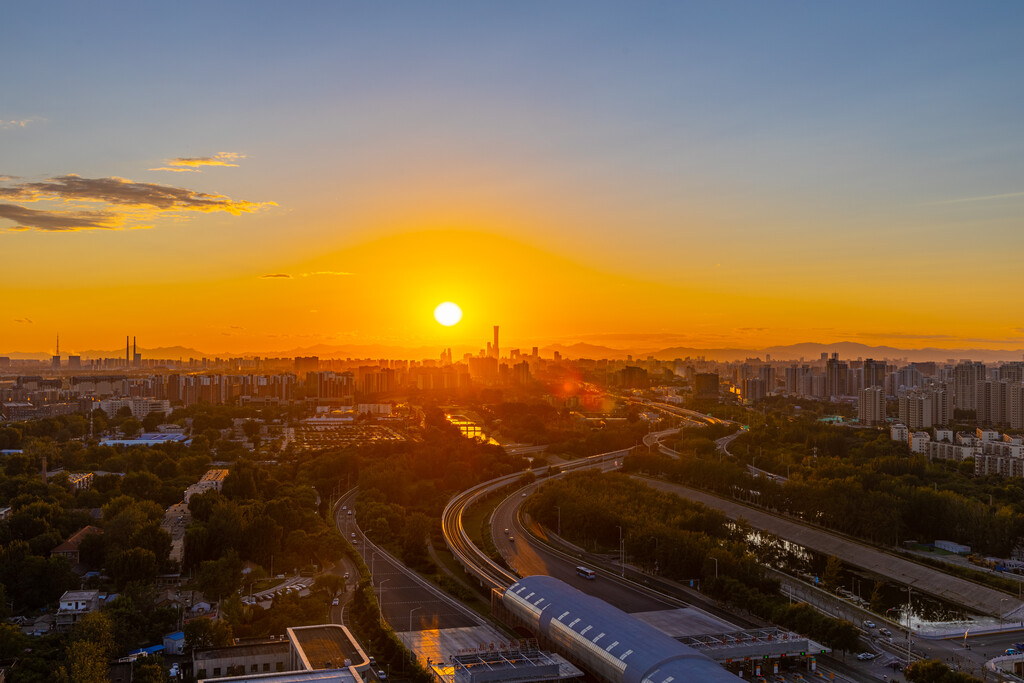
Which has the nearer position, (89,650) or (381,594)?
(89,650)

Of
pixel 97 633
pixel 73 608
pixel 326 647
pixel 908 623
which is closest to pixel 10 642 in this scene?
pixel 97 633

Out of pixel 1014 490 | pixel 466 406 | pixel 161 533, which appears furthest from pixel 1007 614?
pixel 466 406

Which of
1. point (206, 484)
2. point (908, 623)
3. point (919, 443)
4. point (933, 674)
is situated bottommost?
point (908, 623)

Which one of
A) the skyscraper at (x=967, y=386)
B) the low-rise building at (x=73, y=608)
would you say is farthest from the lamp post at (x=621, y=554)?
the skyscraper at (x=967, y=386)

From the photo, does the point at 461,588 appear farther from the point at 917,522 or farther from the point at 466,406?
the point at 466,406

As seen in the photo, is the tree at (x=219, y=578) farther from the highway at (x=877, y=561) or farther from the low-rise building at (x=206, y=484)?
the highway at (x=877, y=561)

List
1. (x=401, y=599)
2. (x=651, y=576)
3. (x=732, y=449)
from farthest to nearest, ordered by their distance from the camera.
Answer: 1. (x=732, y=449)
2. (x=651, y=576)
3. (x=401, y=599)

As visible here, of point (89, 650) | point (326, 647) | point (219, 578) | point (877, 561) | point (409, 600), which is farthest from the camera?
point (877, 561)

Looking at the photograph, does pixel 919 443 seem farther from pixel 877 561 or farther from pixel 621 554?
pixel 621 554

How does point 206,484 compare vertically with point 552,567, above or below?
above

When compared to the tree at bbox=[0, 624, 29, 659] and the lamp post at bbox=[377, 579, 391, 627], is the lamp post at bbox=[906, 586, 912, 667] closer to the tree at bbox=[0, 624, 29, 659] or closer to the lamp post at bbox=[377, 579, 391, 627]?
the lamp post at bbox=[377, 579, 391, 627]

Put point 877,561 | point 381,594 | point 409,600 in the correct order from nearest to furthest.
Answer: point 409,600, point 381,594, point 877,561
